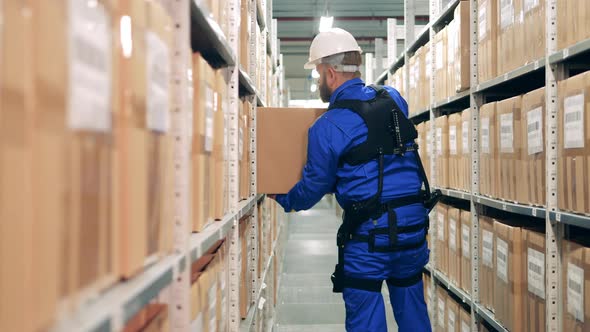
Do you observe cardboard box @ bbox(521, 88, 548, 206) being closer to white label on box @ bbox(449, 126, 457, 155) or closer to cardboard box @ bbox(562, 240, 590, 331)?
cardboard box @ bbox(562, 240, 590, 331)

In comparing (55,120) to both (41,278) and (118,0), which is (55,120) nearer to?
(41,278)

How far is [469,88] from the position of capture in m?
3.01

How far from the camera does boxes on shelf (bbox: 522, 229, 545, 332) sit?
2.12 metres

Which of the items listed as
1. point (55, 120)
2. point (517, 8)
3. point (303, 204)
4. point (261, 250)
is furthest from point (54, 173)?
point (261, 250)

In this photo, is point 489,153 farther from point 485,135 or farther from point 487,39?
point 487,39

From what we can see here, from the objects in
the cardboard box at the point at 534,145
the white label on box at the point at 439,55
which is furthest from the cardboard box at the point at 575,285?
the white label on box at the point at 439,55

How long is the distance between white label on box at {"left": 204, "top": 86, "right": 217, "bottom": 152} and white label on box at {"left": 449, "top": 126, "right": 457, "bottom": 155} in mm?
2170

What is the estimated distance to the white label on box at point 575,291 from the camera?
1.82 meters

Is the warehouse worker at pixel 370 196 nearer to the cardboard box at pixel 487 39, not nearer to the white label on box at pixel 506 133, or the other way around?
the white label on box at pixel 506 133

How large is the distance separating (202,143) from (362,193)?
1.21 m

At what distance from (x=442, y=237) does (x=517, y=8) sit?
5.55 ft

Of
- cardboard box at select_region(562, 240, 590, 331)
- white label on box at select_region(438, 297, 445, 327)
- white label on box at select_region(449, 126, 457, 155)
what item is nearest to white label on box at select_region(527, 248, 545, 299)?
cardboard box at select_region(562, 240, 590, 331)

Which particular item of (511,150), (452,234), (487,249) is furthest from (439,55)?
(487,249)

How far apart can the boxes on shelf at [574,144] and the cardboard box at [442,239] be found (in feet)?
4.90
